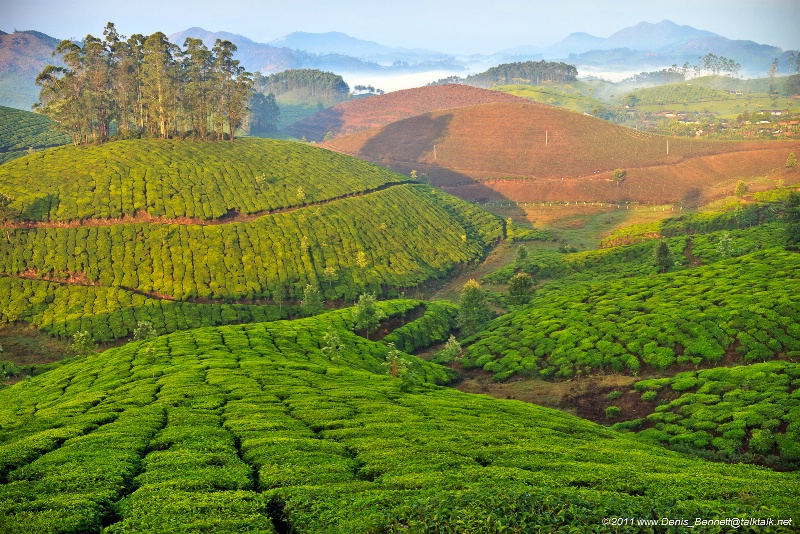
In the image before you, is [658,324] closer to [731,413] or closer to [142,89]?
[731,413]

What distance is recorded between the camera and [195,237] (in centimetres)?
12306

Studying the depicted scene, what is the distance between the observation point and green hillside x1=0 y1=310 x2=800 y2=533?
88.9 ft

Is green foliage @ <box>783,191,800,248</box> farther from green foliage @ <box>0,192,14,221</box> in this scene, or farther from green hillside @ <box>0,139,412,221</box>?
green foliage @ <box>0,192,14,221</box>

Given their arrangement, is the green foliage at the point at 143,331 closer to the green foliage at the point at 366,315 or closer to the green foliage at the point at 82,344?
the green foliage at the point at 82,344

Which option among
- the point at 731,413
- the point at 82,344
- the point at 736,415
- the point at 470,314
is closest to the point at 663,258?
the point at 470,314

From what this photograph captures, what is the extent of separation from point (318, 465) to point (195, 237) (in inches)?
3880

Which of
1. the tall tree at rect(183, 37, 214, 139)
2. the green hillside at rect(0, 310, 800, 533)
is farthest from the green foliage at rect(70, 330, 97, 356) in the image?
the tall tree at rect(183, 37, 214, 139)

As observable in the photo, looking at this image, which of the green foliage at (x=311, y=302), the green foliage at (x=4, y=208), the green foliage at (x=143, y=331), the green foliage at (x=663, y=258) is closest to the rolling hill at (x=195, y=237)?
the green foliage at (x=4, y=208)

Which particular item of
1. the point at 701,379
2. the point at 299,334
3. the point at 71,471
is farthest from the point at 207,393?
the point at 701,379

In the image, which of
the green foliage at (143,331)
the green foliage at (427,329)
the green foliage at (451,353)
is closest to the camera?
the green foliage at (451,353)

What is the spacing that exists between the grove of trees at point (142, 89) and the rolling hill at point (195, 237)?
40.0 ft

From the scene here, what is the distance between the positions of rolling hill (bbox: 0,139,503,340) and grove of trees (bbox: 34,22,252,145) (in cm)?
1218

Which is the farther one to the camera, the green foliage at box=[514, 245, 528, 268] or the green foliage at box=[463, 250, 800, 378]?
the green foliage at box=[514, 245, 528, 268]

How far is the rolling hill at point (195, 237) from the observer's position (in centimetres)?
10519
